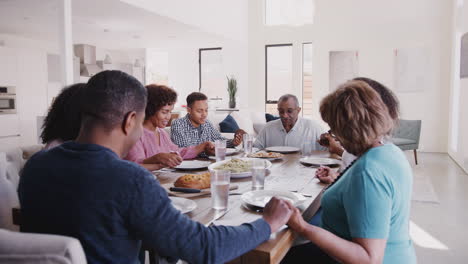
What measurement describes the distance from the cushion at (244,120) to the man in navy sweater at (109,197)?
5.06m

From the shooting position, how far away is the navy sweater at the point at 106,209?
2.53 ft

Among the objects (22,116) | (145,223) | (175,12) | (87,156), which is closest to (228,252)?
(145,223)

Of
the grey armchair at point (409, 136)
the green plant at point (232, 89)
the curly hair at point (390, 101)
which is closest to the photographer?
the curly hair at point (390, 101)

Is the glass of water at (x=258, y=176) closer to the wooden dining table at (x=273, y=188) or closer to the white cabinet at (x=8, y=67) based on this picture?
the wooden dining table at (x=273, y=188)

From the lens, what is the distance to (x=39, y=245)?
0.66 meters

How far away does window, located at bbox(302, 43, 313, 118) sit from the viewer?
7.90 metres

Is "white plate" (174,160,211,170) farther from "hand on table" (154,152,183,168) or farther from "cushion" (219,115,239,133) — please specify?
"cushion" (219,115,239,133)

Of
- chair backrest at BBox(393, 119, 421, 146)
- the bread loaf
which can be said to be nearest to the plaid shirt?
the bread loaf

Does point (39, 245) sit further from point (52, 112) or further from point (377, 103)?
point (52, 112)

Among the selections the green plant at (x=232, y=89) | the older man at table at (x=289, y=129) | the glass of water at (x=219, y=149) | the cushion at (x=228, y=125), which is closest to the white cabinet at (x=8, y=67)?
the cushion at (x=228, y=125)

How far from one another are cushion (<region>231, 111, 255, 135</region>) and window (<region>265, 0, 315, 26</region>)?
2826 millimetres

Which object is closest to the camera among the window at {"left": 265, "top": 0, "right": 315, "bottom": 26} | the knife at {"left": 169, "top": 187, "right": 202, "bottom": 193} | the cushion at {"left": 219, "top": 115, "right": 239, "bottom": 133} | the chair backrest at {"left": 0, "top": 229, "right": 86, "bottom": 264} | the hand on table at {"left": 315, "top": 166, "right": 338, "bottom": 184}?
the chair backrest at {"left": 0, "top": 229, "right": 86, "bottom": 264}

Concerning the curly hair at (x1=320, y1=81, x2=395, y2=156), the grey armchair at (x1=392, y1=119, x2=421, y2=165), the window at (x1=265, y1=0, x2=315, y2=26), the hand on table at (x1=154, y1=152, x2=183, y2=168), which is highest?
the window at (x1=265, y1=0, x2=315, y2=26)

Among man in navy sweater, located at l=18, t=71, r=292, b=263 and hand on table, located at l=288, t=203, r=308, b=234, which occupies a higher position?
man in navy sweater, located at l=18, t=71, r=292, b=263
